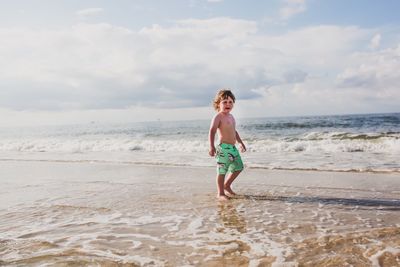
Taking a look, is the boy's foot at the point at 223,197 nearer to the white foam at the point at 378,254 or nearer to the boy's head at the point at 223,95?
the boy's head at the point at 223,95

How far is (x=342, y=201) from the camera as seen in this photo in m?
5.62

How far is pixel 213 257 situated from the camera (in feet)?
10.6

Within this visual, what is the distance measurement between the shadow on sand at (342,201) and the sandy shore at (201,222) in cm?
2

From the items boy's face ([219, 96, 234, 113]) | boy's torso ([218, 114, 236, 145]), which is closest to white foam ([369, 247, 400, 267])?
boy's torso ([218, 114, 236, 145])

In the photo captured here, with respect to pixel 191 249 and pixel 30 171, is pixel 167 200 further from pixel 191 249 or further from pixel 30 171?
pixel 30 171

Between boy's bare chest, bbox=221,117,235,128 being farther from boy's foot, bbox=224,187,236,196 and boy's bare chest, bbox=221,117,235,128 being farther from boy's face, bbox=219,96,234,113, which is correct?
boy's foot, bbox=224,187,236,196

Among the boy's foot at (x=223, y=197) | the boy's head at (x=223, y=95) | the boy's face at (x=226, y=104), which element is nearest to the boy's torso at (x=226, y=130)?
the boy's face at (x=226, y=104)

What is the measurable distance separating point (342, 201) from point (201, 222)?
2.55m

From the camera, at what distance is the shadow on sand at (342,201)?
17.2ft

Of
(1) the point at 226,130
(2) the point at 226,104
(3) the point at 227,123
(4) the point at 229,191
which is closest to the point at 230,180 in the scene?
(4) the point at 229,191

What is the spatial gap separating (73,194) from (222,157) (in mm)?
2895

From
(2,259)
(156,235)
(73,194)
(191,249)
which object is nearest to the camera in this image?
(2,259)

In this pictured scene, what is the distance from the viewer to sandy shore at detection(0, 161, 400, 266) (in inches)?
128

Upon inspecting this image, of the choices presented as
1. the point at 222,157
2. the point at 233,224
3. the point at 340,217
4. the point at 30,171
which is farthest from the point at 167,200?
the point at 30,171
